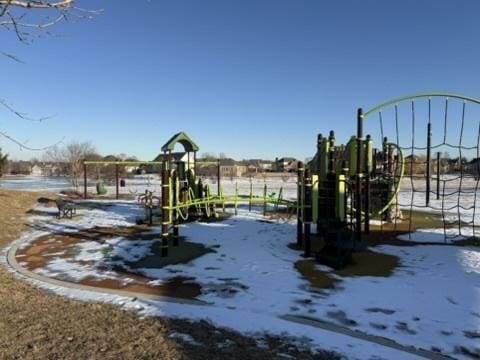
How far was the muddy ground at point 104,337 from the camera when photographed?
4035 mm

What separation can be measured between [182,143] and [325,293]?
10.8m

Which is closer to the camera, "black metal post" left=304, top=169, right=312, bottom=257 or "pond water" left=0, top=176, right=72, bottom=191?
"black metal post" left=304, top=169, right=312, bottom=257

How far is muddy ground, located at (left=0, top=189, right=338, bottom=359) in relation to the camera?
4.04m

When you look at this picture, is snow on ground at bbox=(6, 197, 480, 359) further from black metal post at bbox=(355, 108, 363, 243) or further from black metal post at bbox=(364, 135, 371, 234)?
black metal post at bbox=(364, 135, 371, 234)

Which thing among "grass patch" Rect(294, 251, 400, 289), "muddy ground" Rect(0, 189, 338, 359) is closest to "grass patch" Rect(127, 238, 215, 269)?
"grass patch" Rect(294, 251, 400, 289)

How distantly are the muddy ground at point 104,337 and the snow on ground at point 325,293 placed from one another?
0.37 metres

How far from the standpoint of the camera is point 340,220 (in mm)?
10039

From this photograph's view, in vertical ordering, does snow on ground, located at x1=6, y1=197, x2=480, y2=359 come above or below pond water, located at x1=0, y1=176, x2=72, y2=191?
below

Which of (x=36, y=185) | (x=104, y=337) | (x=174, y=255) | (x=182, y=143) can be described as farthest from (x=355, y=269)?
(x=36, y=185)

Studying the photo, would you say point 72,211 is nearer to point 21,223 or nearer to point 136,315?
point 21,223

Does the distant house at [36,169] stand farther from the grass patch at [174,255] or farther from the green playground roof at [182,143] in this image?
the grass patch at [174,255]

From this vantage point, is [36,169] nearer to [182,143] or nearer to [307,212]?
[182,143]

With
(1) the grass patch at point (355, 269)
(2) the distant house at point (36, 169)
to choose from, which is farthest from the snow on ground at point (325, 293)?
(2) the distant house at point (36, 169)

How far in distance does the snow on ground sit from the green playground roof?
4.76 m
